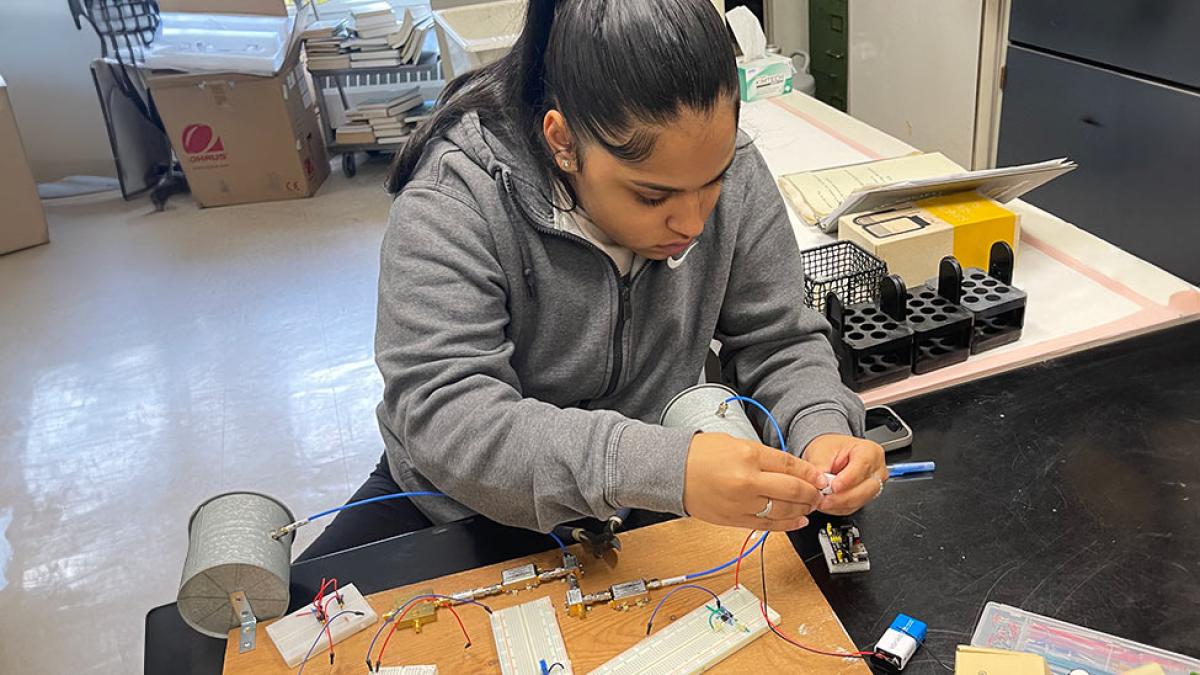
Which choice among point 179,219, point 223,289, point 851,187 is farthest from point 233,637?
point 179,219

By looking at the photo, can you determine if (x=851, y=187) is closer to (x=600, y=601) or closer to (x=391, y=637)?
(x=600, y=601)

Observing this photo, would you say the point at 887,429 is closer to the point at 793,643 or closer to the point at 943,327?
the point at 943,327

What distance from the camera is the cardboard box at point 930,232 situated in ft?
4.29

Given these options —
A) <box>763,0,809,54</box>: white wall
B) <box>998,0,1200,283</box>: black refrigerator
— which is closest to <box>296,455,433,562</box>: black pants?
<box>998,0,1200,283</box>: black refrigerator

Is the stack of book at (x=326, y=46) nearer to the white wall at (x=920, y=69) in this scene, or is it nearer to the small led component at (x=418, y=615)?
the white wall at (x=920, y=69)

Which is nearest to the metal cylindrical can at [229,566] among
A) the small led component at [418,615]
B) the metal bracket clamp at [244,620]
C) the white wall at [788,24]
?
the metal bracket clamp at [244,620]

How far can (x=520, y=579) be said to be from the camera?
34.1 inches

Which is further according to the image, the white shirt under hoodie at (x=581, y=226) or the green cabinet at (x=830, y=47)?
the green cabinet at (x=830, y=47)

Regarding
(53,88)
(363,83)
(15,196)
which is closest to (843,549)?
(15,196)

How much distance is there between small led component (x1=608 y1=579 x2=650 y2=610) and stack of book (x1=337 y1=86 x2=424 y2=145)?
11.0ft

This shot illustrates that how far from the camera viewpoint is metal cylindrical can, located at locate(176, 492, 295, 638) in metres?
0.81

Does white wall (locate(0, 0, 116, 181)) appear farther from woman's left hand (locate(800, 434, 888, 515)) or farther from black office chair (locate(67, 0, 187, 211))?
woman's left hand (locate(800, 434, 888, 515))

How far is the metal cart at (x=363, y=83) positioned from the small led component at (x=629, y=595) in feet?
10.6

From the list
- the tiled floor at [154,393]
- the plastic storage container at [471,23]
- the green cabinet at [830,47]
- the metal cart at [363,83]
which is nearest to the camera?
the tiled floor at [154,393]
